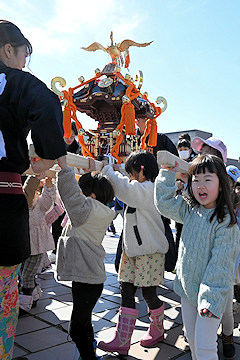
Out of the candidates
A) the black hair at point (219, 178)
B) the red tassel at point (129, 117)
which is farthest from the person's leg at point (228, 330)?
the red tassel at point (129, 117)

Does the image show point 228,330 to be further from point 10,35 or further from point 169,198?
point 10,35

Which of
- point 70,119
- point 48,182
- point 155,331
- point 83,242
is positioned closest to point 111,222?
point 83,242

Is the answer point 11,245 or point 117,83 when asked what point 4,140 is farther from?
point 117,83

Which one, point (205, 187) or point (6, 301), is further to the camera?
point (205, 187)

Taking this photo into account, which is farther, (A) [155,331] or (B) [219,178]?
(A) [155,331]

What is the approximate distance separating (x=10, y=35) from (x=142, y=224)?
1468mm

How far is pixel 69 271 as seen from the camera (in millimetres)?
1875

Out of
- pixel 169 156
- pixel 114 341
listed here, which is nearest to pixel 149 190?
pixel 169 156

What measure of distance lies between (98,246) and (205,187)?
2.37 ft

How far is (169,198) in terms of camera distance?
1981mm

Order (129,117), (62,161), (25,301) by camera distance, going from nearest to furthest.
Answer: (62,161) → (25,301) → (129,117)

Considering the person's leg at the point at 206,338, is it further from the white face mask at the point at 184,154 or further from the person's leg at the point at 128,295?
the white face mask at the point at 184,154

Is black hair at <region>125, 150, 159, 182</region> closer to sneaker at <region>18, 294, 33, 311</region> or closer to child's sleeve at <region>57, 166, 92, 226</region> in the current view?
child's sleeve at <region>57, 166, 92, 226</region>

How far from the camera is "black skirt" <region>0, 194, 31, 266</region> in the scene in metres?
1.46
